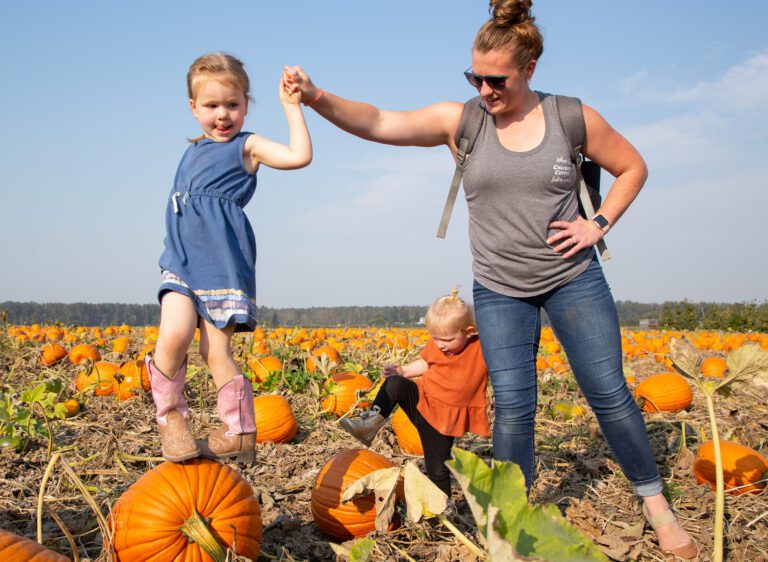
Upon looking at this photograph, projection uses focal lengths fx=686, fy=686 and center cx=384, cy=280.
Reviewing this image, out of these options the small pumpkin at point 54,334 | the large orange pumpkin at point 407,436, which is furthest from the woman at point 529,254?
the small pumpkin at point 54,334

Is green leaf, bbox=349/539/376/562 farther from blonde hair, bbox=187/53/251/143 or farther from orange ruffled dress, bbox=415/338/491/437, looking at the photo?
blonde hair, bbox=187/53/251/143

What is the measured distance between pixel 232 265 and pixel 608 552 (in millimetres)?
1836

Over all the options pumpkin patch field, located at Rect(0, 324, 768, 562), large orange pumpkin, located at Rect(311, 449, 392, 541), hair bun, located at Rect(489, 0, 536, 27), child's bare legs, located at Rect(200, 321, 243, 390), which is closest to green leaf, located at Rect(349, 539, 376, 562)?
pumpkin patch field, located at Rect(0, 324, 768, 562)

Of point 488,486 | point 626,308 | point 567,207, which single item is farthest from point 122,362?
point 626,308

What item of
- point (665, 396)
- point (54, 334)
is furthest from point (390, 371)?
point (54, 334)

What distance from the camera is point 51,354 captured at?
7.05 metres

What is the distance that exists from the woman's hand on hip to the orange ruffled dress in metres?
0.77

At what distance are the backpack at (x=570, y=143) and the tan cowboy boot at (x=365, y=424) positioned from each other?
94 cm

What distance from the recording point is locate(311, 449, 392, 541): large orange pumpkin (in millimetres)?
2822

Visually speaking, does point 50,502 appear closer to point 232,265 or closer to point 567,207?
point 232,265

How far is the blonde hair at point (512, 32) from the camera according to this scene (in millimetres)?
2672

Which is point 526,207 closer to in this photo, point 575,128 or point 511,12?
point 575,128

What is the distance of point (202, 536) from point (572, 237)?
5.79 ft

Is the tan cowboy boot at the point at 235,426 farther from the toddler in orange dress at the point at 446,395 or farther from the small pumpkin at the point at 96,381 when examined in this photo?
the small pumpkin at the point at 96,381
